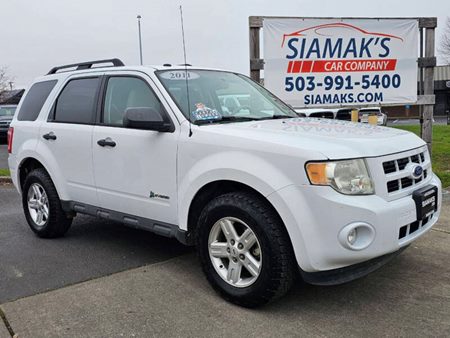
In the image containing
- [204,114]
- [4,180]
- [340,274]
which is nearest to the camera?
[340,274]

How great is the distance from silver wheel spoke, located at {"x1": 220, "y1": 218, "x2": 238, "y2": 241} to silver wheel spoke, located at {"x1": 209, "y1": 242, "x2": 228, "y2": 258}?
0.09 meters

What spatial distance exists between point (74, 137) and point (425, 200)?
331cm

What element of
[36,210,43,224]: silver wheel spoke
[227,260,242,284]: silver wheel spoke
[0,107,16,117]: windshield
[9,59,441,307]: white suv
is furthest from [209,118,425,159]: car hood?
[0,107,16,117]: windshield

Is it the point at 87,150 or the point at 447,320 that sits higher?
the point at 87,150

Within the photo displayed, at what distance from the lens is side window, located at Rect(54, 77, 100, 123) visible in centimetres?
471

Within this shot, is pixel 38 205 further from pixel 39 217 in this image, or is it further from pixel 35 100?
pixel 35 100

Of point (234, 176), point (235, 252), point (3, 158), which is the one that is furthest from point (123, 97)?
point (3, 158)

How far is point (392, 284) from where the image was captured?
→ 3.84 metres

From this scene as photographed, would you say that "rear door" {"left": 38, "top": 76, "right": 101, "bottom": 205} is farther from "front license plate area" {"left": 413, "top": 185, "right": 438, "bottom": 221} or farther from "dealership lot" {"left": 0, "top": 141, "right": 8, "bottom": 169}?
"dealership lot" {"left": 0, "top": 141, "right": 8, "bottom": 169}

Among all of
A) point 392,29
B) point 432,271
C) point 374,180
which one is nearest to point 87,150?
point 374,180

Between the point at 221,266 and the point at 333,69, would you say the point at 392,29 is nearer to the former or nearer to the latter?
the point at 333,69

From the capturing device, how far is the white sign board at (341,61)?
7.66m

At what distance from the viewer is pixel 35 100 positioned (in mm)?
5520

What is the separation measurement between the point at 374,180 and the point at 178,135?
157 centimetres
